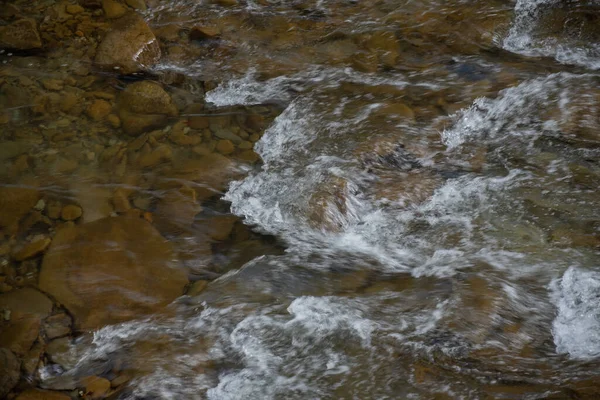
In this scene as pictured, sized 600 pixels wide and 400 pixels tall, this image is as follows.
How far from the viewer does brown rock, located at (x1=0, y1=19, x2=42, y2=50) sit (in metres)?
5.45

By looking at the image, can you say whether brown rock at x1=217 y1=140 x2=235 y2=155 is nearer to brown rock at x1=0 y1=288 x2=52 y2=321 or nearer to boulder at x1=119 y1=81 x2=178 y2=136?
boulder at x1=119 y1=81 x2=178 y2=136

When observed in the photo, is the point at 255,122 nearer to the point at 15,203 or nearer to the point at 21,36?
the point at 15,203

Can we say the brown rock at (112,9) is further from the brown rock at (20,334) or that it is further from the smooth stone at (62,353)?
the smooth stone at (62,353)

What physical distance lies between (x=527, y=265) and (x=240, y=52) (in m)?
3.43

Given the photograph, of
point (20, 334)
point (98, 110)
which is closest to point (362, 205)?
point (20, 334)

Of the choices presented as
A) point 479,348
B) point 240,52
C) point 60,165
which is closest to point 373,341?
point 479,348

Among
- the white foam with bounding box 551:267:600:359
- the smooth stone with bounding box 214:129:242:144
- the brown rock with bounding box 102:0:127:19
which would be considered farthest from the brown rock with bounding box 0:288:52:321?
the brown rock with bounding box 102:0:127:19

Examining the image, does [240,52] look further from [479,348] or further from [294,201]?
[479,348]

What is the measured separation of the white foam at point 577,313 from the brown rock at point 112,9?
15.9 feet

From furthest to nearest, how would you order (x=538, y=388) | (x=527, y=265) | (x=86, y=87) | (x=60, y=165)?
(x=86, y=87)
(x=60, y=165)
(x=527, y=265)
(x=538, y=388)

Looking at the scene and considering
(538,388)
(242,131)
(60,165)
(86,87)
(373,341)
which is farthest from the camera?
(86,87)

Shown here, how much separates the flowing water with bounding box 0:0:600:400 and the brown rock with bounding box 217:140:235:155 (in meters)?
0.14

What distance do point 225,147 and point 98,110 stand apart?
47.4 inches

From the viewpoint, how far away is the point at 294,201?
156 inches
